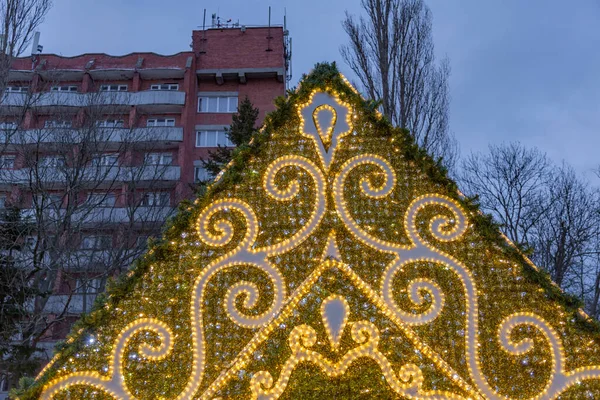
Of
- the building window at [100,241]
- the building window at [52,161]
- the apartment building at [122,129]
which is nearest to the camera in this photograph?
the building window at [52,161]

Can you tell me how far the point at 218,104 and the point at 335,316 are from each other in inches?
715

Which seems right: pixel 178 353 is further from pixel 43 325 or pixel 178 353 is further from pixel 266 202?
pixel 43 325

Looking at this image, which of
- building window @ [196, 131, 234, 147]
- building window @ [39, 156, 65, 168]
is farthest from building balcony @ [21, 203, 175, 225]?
building window @ [196, 131, 234, 147]

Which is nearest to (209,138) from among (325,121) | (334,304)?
(325,121)

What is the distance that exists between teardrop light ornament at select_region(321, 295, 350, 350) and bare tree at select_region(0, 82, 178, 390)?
5757 mm

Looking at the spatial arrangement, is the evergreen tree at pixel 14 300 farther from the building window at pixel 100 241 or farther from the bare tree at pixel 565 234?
the bare tree at pixel 565 234

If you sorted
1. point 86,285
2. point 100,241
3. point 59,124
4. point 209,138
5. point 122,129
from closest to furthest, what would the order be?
point 86,285
point 59,124
point 100,241
point 122,129
point 209,138

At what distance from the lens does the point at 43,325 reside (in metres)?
8.70

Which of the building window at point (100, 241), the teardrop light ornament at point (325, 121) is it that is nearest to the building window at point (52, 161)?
the building window at point (100, 241)

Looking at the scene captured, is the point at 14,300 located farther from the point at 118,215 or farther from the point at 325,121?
the point at 325,121

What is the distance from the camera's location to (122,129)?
10773mm

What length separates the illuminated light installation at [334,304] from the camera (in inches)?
127

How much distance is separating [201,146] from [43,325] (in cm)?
1158

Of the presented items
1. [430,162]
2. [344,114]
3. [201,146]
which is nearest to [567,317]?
[430,162]
